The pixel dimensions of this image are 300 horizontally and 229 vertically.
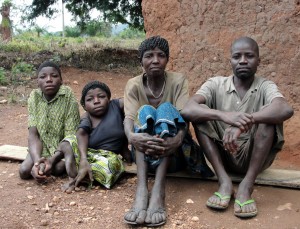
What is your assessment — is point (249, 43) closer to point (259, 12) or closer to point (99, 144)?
point (259, 12)

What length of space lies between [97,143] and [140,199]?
88cm

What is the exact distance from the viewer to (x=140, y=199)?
2857mm

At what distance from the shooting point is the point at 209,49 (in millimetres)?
4043

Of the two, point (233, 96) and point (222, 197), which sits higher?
point (233, 96)

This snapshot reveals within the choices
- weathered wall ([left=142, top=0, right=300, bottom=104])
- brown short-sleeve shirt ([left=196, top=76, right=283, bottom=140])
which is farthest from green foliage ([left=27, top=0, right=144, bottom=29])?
brown short-sleeve shirt ([left=196, top=76, right=283, bottom=140])

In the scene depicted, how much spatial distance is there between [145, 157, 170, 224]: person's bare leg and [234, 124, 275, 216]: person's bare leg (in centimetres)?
49

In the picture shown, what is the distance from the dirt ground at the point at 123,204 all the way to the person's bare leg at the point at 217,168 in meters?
0.09

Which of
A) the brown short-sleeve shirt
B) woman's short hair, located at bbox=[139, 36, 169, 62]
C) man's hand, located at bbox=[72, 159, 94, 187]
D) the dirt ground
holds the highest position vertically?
woman's short hair, located at bbox=[139, 36, 169, 62]

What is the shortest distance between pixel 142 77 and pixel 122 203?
102 centimetres

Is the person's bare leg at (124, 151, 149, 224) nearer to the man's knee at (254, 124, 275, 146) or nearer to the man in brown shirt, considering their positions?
the man in brown shirt

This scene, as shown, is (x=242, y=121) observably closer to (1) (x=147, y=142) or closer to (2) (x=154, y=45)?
(1) (x=147, y=142)

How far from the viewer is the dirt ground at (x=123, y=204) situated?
9.07 feet

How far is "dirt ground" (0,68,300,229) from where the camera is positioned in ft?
9.07

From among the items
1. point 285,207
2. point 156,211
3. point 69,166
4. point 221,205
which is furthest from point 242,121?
point 69,166
